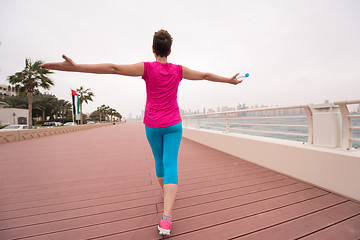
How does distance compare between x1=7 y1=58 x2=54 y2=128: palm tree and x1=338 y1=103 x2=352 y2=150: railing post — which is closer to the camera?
x1=338 y1=103 x2=352 y2=150: railing post

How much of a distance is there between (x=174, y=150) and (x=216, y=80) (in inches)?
31.9

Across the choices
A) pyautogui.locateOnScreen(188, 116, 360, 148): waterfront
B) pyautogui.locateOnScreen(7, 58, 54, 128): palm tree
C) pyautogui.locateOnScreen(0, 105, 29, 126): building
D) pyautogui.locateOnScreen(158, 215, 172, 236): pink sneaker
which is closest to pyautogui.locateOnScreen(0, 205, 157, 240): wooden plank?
pyautogui.locateOnScreen(158, 215, 172, 236): pink sneaker

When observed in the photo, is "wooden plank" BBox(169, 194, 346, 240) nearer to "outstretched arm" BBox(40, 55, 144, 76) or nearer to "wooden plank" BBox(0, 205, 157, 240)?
"wooden plank" BBox(0, 205, 157, 240)

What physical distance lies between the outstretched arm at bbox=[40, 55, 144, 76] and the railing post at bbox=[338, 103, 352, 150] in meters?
2.32

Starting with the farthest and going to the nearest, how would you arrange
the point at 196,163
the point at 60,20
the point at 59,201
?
1. the point at 60,20
2. the point at 196,163
3. the point at 59,201

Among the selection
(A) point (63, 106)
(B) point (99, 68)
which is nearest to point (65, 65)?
(B) point (99, 68)

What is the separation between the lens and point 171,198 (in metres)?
1.19

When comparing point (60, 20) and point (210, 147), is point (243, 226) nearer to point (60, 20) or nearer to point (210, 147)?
point (210, 147)

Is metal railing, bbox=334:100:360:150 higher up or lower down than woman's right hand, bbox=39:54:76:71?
lower down

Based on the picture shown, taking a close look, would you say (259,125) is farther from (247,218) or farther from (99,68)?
(99,68)

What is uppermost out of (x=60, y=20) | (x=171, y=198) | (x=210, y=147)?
(x=60, y=20)

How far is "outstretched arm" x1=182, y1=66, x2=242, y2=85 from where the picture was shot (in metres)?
1.39

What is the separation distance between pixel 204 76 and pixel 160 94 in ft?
1.63

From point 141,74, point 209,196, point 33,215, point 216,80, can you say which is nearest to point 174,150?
point 141,74
